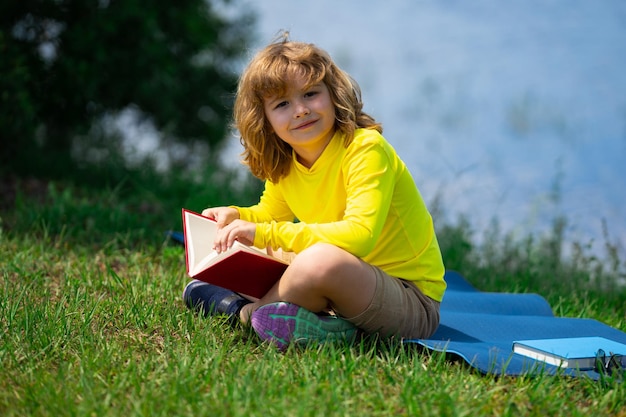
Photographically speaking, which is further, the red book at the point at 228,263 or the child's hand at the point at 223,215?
the child's hand at the point at 223,215

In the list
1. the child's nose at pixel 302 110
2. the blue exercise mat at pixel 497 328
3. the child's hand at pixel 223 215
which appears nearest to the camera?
the blue exercise mat at pixel 497 328

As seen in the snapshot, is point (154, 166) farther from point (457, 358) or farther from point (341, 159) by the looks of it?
point (457, 358)

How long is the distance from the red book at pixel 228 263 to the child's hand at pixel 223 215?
0.04 m

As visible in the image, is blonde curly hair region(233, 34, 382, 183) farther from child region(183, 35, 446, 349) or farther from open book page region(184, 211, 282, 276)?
open book page region(184, 211, 282, 276)

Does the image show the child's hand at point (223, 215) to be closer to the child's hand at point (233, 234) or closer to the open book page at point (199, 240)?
the open book page at point (199, 240)

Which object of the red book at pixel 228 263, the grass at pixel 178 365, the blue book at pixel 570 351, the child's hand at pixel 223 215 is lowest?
the grass at pixel 178 365

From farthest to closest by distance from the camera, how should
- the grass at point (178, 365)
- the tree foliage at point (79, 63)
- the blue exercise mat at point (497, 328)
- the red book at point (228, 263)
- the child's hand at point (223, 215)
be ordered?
the tree foliage at point (79, 63), the child's hand at point (223, 215), the red book at point (228, 263), the blue exercise mat at point (497, 328), the grass at point (178, 365)

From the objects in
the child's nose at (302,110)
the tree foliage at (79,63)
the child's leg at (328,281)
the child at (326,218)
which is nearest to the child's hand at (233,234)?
the child at (326,218)

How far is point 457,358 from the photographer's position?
7.95ft

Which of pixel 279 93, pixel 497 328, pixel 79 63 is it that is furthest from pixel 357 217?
pixel 79 63

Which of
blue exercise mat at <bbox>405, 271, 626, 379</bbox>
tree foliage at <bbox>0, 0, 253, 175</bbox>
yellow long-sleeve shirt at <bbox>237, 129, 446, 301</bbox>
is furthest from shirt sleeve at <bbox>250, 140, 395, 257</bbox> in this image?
tree foliage at <bbox>0, 0, 253, 175</bbox>

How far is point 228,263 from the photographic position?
7.88 feet

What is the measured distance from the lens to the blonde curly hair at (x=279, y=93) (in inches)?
101

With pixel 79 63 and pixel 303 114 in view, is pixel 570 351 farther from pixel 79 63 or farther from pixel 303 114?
pixel 79 63
